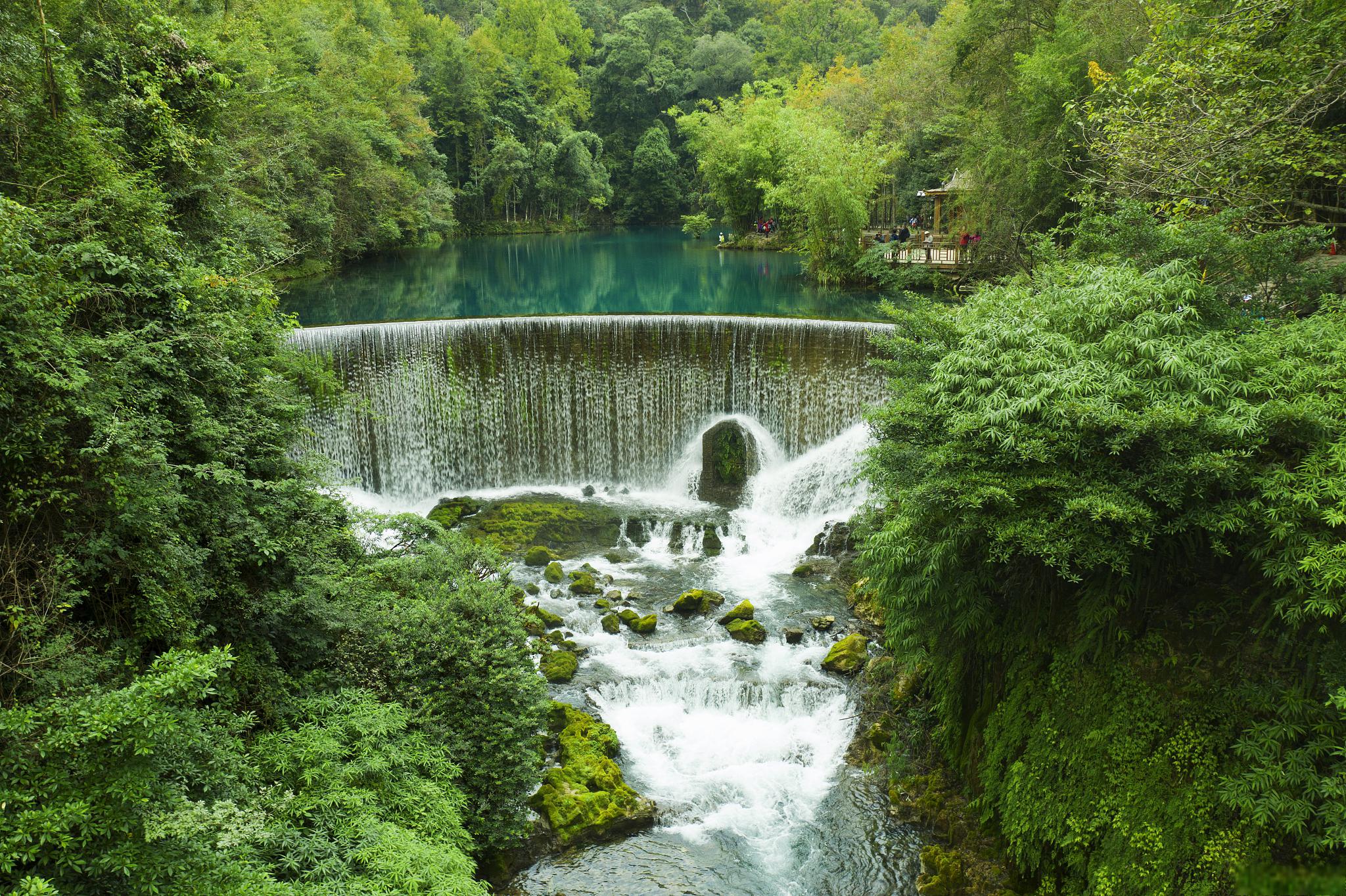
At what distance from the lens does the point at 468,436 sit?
47.1 feet

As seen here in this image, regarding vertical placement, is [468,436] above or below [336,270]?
below

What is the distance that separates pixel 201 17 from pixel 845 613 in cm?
1413

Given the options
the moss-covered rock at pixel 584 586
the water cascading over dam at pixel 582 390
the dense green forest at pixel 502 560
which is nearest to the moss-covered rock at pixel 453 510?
the water cascading over dam at pixel 582 390

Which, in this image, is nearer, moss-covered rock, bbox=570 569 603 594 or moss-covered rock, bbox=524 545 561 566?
moss-covered rock, bbox=570 569 603 594

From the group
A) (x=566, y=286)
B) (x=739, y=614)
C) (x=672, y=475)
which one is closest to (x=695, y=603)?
(x=739, y=614)

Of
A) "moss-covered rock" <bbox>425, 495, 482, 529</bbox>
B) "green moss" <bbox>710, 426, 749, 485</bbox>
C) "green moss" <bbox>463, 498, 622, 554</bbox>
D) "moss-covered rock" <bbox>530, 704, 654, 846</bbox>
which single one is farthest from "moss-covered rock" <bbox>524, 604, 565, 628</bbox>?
"green moss" <bbox>710, 426, 749, 485</bbox>

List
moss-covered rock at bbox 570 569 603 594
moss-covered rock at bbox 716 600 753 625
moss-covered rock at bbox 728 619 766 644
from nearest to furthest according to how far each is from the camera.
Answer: moss-covered rock at bbox 728 619 766 644 → moss-covered rock at bbox 716 600 753 625 → moss-covered rock at bbox 570 569 603 594

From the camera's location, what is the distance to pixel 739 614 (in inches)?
397

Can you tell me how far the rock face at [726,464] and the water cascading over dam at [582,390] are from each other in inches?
18.6

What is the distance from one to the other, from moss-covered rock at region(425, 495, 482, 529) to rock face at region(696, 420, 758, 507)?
400 cm

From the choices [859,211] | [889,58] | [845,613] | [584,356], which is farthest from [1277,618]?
[889,58]

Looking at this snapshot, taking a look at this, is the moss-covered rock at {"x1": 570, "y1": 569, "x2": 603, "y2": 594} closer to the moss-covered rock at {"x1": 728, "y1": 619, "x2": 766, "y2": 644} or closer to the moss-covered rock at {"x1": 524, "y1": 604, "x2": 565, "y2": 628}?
the moss-covered rock at {"x1": 524, "y1": 604, "x2": 565, "y2": 628}

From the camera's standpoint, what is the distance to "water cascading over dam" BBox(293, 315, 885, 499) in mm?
14031

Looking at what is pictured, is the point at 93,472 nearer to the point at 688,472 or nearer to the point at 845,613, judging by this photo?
the point at 845,613
